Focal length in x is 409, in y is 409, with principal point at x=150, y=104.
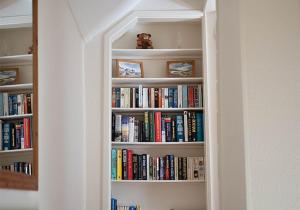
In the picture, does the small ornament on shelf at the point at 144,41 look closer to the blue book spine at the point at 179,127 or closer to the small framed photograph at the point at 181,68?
the small framed photograph at the point at 181,68

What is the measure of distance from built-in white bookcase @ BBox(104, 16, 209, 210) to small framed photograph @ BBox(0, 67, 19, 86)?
6.65 feet

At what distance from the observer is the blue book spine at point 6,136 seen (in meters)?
1.36

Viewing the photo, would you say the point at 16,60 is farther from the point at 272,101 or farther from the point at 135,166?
the point at 135,166

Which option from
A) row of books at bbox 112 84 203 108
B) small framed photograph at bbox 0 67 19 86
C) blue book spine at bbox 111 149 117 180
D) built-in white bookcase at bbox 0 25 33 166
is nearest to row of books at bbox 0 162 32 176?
built-in white bookcase at bbox 0 25 33 166

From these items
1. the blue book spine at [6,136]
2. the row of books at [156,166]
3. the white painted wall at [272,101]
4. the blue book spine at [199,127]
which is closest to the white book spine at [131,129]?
the row of books at [156,166]

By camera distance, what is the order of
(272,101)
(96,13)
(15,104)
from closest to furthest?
(15,104)
(272,101)
(96,13)

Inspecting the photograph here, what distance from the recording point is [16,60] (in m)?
1.54

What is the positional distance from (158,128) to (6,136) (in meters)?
2.27

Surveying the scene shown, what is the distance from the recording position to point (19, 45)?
1.60 m

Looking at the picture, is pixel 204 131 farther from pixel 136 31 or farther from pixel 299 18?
pixel 299 18

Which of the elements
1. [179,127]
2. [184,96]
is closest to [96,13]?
[184,96]

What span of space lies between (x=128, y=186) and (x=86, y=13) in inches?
64.1

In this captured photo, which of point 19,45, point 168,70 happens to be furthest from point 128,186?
point 19,45

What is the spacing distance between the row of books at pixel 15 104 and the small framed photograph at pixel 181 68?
6.89ft
